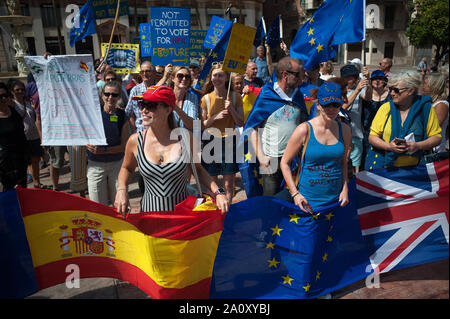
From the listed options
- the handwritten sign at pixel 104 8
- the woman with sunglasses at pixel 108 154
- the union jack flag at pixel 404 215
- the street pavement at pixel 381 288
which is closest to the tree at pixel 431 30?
the handwritten sign at pixel 104 8

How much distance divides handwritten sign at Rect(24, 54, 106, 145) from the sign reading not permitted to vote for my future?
1.67 metres

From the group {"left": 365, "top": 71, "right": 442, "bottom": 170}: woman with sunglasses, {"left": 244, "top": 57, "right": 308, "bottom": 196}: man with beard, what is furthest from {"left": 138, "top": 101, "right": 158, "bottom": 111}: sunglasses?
{"left": 365, "top": 71, "right": 442, "bottom": 170}: woman with sunglasses

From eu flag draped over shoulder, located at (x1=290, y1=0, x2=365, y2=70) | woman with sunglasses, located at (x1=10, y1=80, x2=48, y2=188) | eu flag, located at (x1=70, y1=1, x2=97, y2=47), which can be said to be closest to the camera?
eu flag draped over shoulder, located at (x1=290, y1=0, x2=365, y2=70)

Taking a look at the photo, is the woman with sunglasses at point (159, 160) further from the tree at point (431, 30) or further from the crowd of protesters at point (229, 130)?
the tree at point (431, 30)

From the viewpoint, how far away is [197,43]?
8.04m

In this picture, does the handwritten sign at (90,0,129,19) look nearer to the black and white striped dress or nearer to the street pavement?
the black and white striped dress

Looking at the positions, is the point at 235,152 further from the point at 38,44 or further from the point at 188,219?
the point at 38,44

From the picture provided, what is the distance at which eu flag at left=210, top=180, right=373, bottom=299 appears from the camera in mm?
2883

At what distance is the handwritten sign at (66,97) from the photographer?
170 inches

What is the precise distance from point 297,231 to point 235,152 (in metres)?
1.83

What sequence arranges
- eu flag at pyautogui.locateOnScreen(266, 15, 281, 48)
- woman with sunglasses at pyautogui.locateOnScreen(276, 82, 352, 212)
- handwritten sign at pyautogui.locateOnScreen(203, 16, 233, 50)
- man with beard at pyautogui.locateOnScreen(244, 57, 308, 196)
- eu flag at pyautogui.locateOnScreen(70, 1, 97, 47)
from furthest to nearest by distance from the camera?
eu flag at pyautogui.locateOnScreen(70, 1, 97, 47)
eu flag at pyautogui.locateOnScreen(266, 15, 281, 48)
handwritten sign at pyautogui.locateOnScreen(203, 16, 233, 50)
man with beard at pyautogui.locateOnScreen(244, 57, 308, 196)
woman with sunglasses at pyautogui.locateOnScreen(276, 82, 352, 212)

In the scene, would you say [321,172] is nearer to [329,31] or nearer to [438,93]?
[438,93]

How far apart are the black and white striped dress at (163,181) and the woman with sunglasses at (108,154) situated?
1482mm

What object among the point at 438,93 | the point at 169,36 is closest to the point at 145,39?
the point at 169,36
